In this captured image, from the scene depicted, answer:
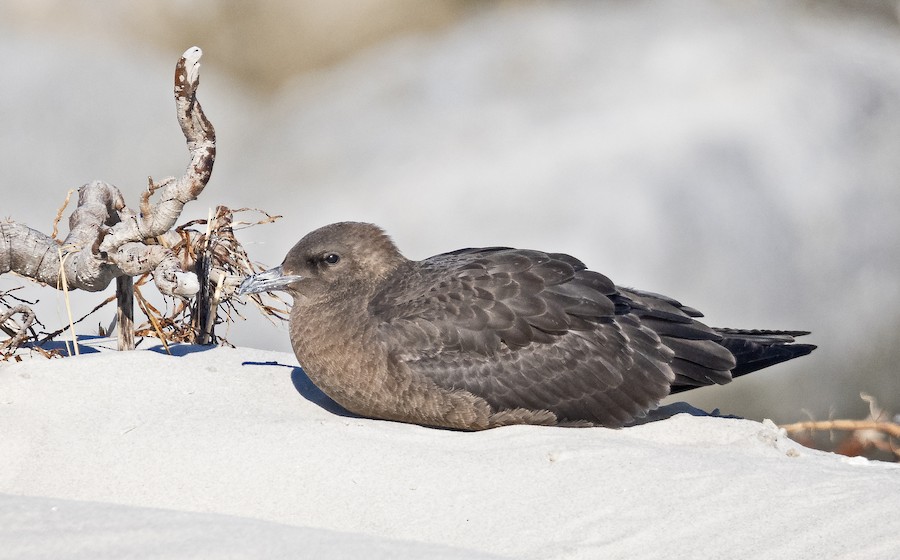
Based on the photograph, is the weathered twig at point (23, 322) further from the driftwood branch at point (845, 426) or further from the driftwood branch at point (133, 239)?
the driftwood branch at point (845, 426)

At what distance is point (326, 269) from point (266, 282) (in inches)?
12.7

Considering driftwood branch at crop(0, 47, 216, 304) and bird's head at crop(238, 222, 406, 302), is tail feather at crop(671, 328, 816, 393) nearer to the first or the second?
bird's head at crop(238, 222, 406, 302)

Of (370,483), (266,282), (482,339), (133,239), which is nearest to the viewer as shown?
(370,483)

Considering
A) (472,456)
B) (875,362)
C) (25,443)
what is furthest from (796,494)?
(875,362)

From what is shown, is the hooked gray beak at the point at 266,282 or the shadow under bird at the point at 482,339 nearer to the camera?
the shadow under bird at the point at 482,339

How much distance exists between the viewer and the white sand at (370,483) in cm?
384

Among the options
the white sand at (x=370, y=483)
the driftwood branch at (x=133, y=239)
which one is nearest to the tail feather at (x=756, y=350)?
the white sand at (x=370, y=483)

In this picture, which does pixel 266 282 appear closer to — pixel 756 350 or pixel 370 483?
pixel 370 483

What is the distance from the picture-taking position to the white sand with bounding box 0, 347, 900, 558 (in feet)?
12.6

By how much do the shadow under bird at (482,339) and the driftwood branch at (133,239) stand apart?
49cm

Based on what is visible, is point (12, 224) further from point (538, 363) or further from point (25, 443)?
point (538, 363)

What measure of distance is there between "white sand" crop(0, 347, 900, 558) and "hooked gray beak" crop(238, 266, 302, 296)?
506 mm

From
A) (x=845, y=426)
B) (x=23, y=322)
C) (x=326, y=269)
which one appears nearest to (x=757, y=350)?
(x=845, y=426)

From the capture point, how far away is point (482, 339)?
5480 mm
